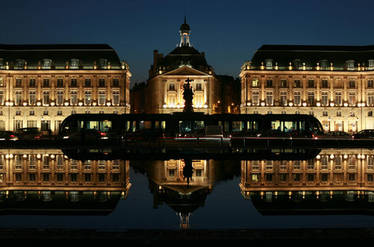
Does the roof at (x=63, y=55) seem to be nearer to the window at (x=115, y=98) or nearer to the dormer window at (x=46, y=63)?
the dormer window at (x=46, y=63)

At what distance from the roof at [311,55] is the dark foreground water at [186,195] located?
222 feet

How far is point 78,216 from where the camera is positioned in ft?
37.7

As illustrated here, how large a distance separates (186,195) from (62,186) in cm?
510

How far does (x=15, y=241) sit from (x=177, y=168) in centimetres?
1347

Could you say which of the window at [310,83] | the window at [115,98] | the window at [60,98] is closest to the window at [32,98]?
the window at [60,98]

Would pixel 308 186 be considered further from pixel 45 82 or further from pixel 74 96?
pixel 45 82

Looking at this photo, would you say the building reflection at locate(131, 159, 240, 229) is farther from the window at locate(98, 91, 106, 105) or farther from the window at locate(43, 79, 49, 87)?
the window at locate(43, 79, 49, 87)

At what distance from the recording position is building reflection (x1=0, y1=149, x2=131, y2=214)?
12.6 meters

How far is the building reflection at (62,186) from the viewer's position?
12.6 metres

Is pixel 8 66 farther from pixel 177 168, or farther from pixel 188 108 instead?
pixel 177 168

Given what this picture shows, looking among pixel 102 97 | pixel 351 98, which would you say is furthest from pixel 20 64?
pixel 351 98

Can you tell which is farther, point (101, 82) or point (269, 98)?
point (269, 98)

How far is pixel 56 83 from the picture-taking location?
291ft

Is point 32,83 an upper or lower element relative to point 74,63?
lower
